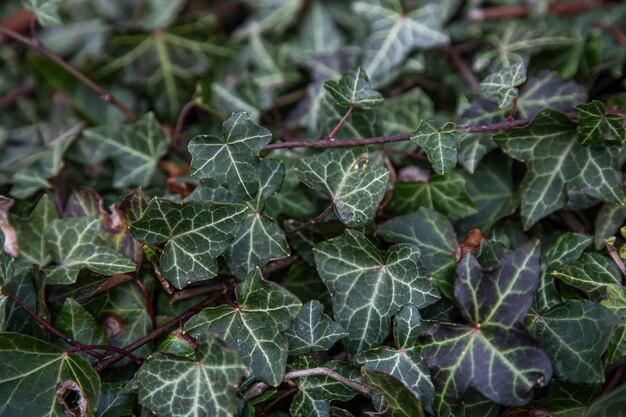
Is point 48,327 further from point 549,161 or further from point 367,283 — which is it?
point 549,161

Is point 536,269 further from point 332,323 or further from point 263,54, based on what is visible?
point 263,54

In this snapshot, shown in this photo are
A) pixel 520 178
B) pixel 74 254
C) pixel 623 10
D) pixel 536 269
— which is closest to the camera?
pixel 536 269

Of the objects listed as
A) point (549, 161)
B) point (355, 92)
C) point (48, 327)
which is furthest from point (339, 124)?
point (48, 327)

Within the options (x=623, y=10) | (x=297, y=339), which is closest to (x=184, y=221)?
(x=297, y=339)

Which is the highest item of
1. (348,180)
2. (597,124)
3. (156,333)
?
(597,124)

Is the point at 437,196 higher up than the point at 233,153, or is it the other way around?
the point at 233,153

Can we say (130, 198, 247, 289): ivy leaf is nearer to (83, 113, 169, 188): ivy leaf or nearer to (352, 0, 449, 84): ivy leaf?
(83, 113, 169, 188): ivy leaf

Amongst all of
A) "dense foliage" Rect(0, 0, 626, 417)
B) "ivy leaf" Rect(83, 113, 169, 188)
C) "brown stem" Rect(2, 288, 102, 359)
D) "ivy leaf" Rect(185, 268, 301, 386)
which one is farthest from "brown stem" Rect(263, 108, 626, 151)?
"brown stem" Rect(2, 288, 102, 359)
